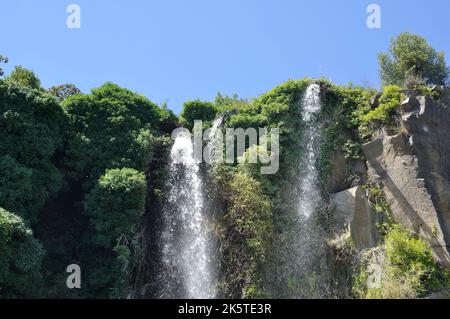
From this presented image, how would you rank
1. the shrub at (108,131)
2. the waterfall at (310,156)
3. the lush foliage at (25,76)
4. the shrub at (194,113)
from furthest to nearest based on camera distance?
the lush foliage at (25,76)
the shrub at (194,113)
the waterfall at (310,156)
the shrub at (108,131)

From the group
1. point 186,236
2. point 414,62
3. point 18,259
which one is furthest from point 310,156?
point 18,259

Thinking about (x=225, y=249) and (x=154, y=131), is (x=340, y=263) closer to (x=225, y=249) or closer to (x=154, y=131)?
(x=225, y=249)

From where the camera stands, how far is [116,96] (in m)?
18.7

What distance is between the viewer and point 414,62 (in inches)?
898

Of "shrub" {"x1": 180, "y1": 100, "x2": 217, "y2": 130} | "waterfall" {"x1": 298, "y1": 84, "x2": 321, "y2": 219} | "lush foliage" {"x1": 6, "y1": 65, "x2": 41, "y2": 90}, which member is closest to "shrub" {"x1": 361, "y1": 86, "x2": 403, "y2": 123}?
"waterfall" {"x1": 298, "y1": 84, "x2": 321, "y2": 219}

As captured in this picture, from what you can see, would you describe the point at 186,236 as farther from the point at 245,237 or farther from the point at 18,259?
the point at 18,259

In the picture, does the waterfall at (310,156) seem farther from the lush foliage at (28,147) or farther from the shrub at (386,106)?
the lush foliage at (28,147)

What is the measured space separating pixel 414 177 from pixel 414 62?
28.5 feet

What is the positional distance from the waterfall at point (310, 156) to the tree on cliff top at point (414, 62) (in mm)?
5247

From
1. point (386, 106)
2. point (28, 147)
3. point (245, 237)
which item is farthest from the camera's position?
point (386, 106)

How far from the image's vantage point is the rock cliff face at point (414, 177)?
15.5 metres

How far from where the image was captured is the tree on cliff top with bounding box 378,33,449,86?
22516mm

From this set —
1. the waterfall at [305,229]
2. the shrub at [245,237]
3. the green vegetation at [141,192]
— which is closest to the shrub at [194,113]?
the green vegetation at [141,192]

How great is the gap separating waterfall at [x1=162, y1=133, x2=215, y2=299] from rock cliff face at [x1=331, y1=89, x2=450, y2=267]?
4.33 meters
